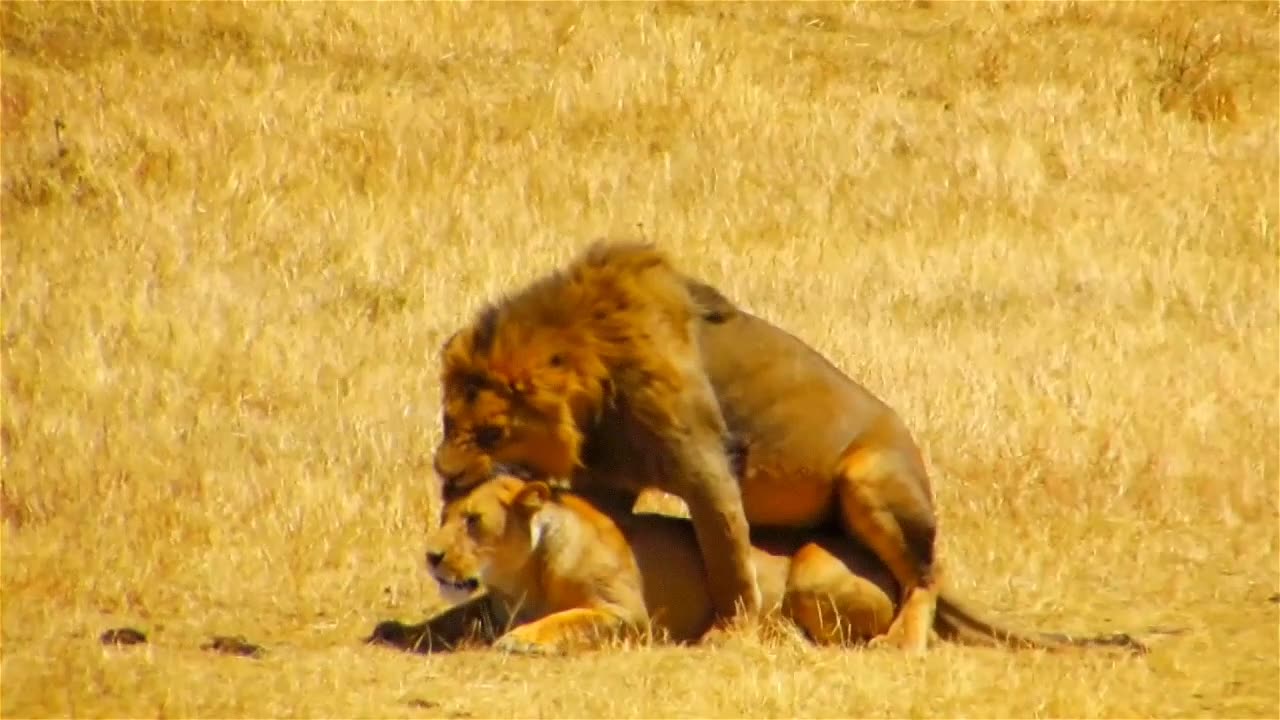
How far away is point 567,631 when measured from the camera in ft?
27.1

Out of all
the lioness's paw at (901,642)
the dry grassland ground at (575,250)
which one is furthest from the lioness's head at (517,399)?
the lioness's paw at (901,642)

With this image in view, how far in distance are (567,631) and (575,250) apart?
6744 mm

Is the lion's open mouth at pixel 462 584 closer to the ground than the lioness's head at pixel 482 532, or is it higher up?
closer to the ground

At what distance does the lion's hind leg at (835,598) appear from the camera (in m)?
8.65

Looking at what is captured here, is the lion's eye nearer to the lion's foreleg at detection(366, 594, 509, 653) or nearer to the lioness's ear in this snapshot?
the lioness's ear

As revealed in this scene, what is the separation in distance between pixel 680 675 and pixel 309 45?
34.7 feet

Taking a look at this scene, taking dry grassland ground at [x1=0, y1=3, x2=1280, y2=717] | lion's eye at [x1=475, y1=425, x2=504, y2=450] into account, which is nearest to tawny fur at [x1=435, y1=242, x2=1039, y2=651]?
lion's eye at [x1=475, y1=425, x2=504, y2=450]

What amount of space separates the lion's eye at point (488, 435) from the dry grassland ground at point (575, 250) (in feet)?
2.48

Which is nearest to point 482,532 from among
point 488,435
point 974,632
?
point 488,435

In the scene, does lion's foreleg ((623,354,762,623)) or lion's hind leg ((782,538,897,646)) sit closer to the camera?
lion's foreleg ((623,354,762,623))

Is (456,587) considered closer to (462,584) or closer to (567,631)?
(462,584)

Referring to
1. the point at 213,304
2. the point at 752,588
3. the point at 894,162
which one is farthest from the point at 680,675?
the point at 894,162

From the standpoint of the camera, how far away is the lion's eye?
821 cm

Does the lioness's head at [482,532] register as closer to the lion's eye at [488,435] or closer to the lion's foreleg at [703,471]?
the lion's eye at [488,435]
